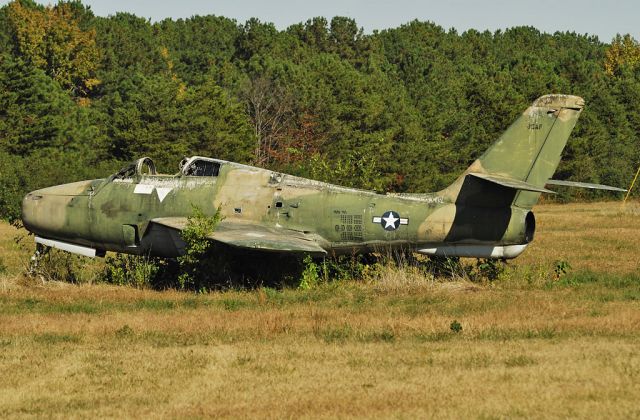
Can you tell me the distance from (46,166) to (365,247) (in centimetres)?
3828

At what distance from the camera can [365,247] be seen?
72.3ft

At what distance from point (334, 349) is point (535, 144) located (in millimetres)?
8702

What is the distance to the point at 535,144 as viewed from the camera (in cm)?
2158

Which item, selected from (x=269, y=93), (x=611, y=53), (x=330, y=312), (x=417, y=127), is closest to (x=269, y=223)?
(x=330, y=312)

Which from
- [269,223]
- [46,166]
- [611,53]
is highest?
[611,53]

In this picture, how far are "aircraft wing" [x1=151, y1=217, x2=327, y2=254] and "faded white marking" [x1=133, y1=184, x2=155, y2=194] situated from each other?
0.78 metres

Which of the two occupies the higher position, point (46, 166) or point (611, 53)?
point (611, 53)

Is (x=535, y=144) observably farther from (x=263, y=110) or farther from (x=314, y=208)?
(x=263, y=110)

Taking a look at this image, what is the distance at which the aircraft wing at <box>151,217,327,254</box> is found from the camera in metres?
20.3

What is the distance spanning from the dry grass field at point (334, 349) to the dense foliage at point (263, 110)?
2213 cm

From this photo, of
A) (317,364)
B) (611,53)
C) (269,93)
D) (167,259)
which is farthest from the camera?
(611,53)

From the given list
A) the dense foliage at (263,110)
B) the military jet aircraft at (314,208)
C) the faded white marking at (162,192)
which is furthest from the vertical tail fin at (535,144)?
the dense foliage at (263,110)

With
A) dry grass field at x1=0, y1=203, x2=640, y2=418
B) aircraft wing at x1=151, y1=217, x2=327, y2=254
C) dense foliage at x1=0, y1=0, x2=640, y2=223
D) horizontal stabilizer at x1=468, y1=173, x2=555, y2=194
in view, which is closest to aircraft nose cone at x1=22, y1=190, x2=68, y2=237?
dry grass field at x1=0, y1=203, x2=640, y2=418

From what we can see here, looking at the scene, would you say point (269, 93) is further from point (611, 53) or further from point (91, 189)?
point (611, 53)
